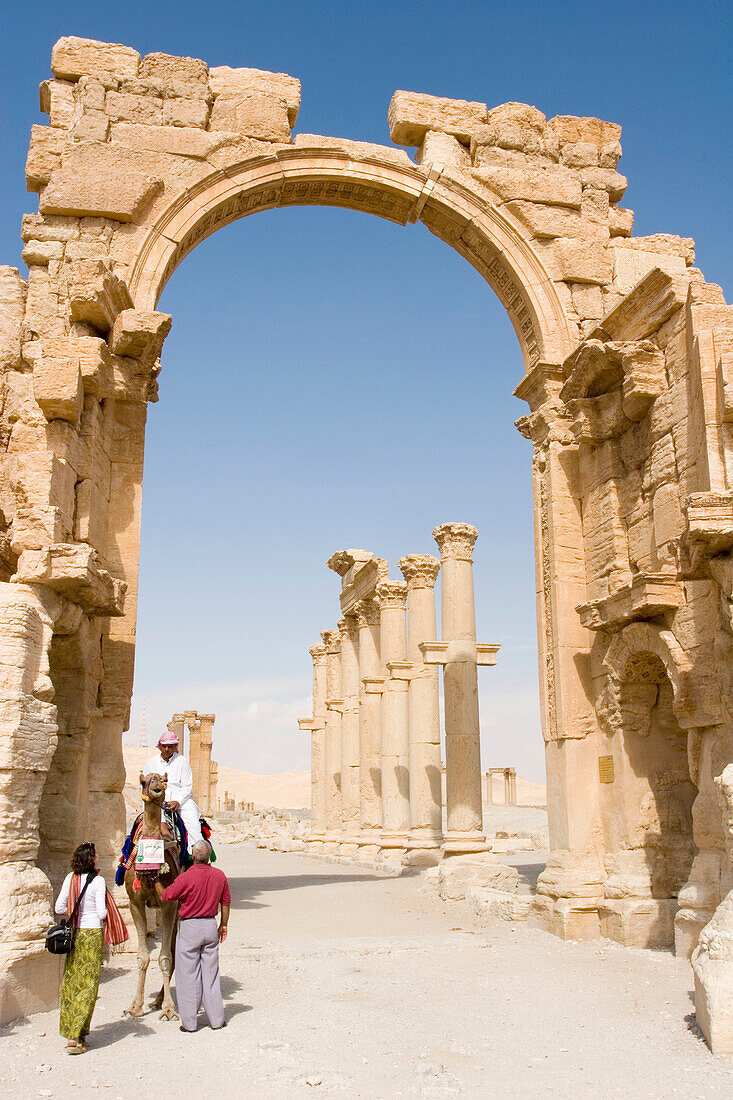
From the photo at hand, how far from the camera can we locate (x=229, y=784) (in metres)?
80.4

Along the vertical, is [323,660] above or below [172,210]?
below

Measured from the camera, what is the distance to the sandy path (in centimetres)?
488

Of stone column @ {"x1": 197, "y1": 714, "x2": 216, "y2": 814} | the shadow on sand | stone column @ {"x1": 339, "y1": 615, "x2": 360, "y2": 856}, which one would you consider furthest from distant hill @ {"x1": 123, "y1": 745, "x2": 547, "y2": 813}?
the shadow on sand

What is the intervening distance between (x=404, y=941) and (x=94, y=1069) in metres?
4.49

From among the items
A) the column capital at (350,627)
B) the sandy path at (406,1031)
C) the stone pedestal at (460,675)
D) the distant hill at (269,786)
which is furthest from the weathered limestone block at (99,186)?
the distant hill at (269,786)

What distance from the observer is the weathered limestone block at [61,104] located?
36.2 feet

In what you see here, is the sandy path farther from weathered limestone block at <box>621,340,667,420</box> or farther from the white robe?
weathered limestone block at <box>621,340,667,420</box>

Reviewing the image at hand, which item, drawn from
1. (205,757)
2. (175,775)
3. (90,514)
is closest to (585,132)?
(90,514)

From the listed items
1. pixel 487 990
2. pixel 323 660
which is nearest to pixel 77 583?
pixel 487 990

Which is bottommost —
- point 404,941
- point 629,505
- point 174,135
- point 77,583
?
point 404,941

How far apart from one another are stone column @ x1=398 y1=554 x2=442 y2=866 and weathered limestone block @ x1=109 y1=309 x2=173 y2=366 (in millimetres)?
9626

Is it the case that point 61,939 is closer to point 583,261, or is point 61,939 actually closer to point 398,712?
point 583,261

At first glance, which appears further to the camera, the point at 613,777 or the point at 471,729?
the point at 471,729

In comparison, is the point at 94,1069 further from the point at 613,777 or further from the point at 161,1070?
the point at 613,777
